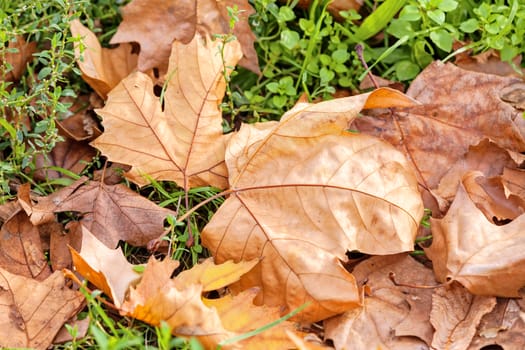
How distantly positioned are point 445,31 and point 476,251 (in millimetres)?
793

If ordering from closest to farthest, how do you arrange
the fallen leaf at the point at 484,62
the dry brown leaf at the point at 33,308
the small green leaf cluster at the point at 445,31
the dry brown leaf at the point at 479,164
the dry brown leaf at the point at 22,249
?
the dry brown leaf at the point at 33,308 < the dry brown leaf at the point at 22,249 < the dry brown leaf at the point at 479,164 < the small green leaf cluster at the point at 445,31 < the fallen leaf at the point at 484,62

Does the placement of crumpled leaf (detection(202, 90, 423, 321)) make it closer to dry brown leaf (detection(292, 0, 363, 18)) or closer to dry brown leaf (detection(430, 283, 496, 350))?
dry brown leaf (detection(430, 283, 496, 350))

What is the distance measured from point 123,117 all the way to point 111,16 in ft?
1.97

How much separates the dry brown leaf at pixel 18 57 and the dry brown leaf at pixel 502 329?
1.59 meters

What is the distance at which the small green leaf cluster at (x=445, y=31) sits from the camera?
2285 mm

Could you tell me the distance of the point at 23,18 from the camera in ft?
7.77

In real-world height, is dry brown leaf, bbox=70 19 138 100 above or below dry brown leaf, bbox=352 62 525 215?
above

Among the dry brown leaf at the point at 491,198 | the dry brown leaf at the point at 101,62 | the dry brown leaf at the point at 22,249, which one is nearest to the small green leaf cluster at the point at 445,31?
the dry brown leaf at the point at 491,198

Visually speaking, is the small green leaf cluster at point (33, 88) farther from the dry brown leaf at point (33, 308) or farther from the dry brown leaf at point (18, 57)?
the dry brown leaf at point (33, 308)

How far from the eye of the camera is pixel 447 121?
227cm

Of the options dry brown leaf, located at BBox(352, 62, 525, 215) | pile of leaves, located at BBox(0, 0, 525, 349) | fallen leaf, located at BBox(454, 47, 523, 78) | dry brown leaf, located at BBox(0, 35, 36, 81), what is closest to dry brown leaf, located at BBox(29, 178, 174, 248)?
pile of leaves, located at BBox(0, 0, 525, 349)

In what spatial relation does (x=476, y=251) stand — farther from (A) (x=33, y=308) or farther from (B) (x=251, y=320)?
(A) (x=33, y=308)

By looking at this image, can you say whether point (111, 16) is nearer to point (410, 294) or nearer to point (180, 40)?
point (180, 40)

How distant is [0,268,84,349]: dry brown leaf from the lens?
69.6 inches
